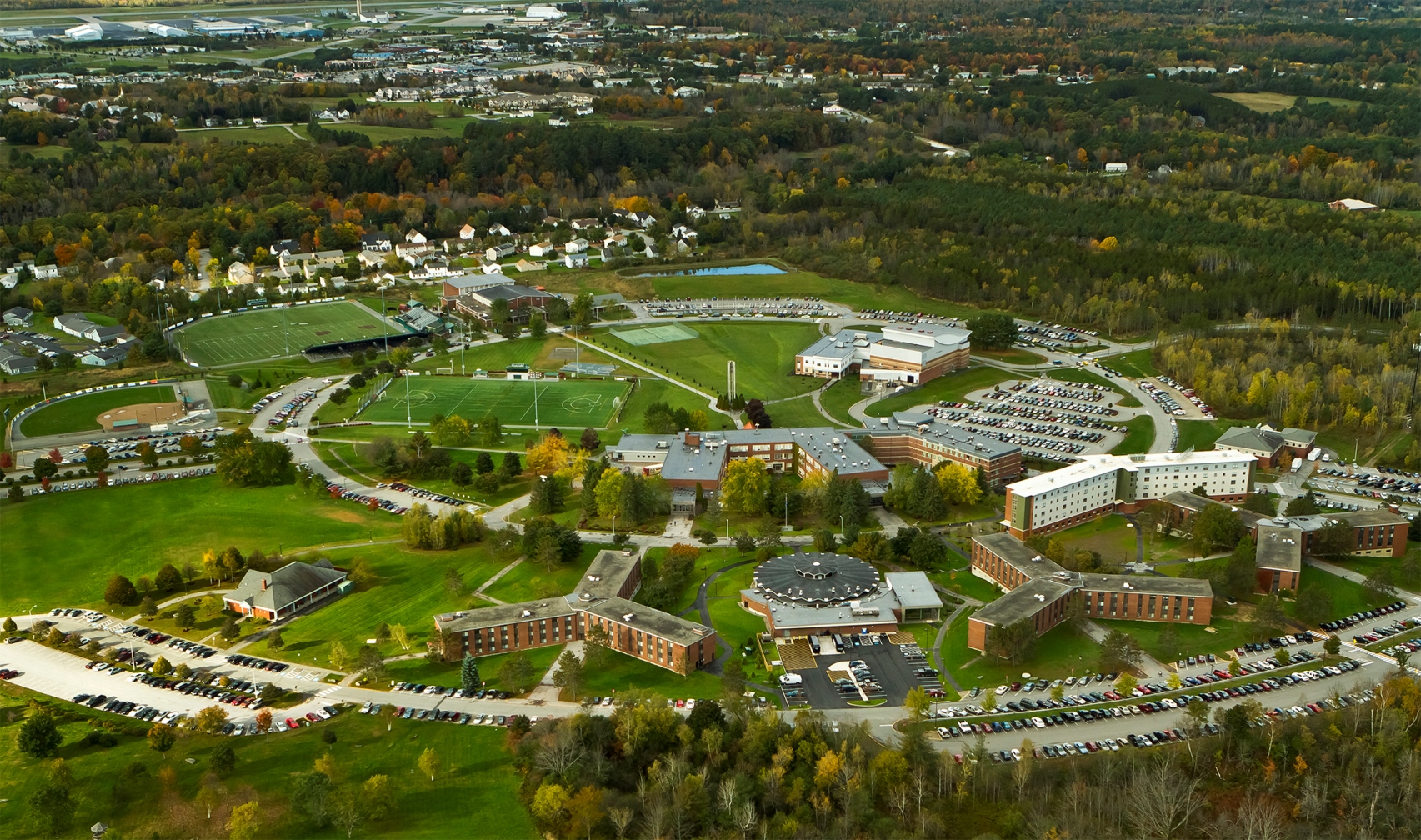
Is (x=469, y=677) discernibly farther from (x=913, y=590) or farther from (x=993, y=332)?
(x=993, y=332)

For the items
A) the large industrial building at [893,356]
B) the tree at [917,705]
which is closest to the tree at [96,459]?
the large industrial building at [893,356]

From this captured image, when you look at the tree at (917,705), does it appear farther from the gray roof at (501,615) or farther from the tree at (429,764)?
the tree at (429,764)

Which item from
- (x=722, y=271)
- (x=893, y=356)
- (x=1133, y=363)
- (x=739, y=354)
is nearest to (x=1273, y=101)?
(x=722, y=271)

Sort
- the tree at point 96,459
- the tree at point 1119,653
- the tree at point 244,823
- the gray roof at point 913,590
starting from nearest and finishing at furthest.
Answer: the tree at point 244,823
the tree at point 1119,653
the gray roof at point 913,590
the tree at point 96,459

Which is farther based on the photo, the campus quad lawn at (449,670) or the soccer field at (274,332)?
the soccer field at (274,332)

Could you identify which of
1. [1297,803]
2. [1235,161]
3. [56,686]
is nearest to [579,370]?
[56,686]

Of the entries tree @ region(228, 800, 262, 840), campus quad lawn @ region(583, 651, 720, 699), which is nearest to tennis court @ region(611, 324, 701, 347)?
campus quad lawn @ region(583, 651, 720, 699)
